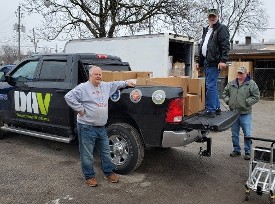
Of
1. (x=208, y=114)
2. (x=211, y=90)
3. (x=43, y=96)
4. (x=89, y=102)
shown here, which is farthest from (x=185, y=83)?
(x=43, y=96)

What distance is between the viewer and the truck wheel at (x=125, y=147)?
16.6 feet

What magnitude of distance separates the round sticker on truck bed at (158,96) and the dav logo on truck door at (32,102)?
210cm

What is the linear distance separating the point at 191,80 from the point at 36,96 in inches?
111

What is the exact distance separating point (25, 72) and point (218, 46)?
372cm

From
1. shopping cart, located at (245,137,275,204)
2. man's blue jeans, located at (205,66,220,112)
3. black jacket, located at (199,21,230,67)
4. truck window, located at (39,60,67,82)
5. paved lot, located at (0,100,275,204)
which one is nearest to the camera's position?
shopping cart, located at (245,137,275,204)

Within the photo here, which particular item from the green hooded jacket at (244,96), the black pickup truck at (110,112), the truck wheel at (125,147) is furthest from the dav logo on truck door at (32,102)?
the green hooded jacket at (244,96)

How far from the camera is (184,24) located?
21.7 metres

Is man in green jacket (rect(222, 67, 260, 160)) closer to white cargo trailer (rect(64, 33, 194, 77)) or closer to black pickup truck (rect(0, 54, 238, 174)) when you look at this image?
black pickup truck (rect(0, 54, 238, 174))

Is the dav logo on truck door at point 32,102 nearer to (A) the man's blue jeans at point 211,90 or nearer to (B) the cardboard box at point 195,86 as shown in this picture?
(B) the cardboard box at point 195,86

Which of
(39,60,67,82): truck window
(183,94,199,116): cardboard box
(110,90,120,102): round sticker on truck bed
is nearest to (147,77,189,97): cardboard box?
(183,94,199,116): cardboard box

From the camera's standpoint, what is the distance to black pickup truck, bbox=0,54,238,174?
4.78m

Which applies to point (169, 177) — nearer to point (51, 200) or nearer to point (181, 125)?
A: point (181, 125)

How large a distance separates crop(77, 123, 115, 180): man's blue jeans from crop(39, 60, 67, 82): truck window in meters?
1.47

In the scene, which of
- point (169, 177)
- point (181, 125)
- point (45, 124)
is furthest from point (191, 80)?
point (45, 124)
